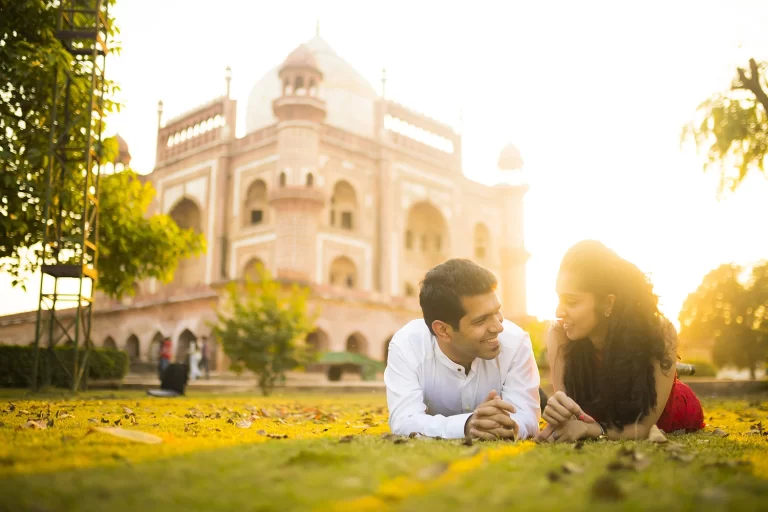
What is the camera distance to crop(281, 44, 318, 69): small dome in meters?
28.0

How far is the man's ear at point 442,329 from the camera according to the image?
10.8ft

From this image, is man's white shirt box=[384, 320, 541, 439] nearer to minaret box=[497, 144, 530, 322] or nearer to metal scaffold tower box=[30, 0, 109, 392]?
metal scaffold tower box=[30, 0, 109, 392]

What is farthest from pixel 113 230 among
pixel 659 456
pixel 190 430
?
pixel 659 456

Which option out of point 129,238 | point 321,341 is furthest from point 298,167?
point 129,238

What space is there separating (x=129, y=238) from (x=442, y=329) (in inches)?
421

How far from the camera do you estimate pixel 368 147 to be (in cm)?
3247

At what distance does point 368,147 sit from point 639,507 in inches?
1239

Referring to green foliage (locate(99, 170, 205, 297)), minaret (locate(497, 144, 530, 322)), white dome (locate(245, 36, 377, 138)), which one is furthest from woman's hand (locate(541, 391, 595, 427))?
minaret (locate(497, 144, 530, 322))

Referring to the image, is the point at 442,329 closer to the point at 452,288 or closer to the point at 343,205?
the point at 452,288

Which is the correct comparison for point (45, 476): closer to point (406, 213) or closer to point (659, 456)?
point (659, 456)

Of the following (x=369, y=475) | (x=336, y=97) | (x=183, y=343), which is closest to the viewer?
(x=369, y=475)

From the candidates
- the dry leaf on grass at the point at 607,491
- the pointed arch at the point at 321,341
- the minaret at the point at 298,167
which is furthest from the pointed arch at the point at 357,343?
the dry leaf on grass at the point at 607,491

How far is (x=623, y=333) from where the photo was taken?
11.0 ft

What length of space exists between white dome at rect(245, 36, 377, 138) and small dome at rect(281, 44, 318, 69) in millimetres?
5294
